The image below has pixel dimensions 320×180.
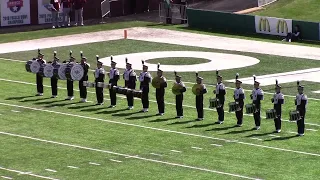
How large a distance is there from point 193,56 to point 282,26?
275 inches

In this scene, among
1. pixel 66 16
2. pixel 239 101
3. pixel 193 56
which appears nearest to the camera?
pixel 239 101

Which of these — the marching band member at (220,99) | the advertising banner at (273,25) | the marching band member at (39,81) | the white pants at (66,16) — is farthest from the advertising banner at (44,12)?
the marching band member at (220,99)

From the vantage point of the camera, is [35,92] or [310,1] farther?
[310,1]

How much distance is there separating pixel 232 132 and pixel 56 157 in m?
6.25

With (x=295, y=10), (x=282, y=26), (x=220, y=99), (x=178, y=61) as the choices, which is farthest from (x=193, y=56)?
(x=220, y=99)

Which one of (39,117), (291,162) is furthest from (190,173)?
(39,117)

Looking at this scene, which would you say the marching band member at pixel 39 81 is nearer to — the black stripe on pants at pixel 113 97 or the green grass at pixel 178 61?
the black stripe on pants at pixel 113 97

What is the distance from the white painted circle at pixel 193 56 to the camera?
47.0 meters

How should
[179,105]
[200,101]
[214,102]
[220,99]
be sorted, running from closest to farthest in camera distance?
[214,102] → [220,99] → [200,101] → [179,105]

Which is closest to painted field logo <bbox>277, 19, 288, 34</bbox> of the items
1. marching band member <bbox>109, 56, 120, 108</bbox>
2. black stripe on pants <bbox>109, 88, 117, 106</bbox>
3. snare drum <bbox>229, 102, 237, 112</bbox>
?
marching band member <bbox>109, 56, 120, 108</bbox>

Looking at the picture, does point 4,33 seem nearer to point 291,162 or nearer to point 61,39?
point 61,39

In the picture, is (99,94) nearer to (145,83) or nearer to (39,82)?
(145,83)

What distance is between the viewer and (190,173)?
29266 millimetres

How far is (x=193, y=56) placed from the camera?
1972 inches
